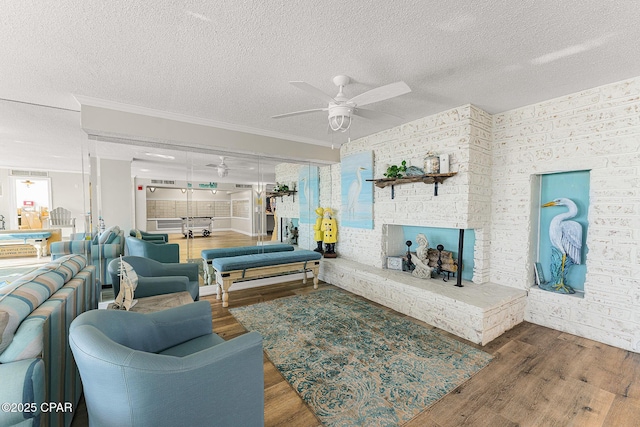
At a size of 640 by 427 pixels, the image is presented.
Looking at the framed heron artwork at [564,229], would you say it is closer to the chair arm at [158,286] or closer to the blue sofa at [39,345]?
the chair arm at [158,286]

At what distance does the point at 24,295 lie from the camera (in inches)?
53.1

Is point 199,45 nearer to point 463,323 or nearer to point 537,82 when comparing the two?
point 537,82

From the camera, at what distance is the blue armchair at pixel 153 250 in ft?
13.0

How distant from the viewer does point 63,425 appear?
1.47 meters

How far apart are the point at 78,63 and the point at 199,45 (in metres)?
1.18

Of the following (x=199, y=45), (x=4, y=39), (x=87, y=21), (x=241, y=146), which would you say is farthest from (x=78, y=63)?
(x=241, y=146)

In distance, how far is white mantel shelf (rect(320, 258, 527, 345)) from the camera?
271cm

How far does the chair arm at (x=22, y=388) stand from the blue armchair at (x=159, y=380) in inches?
5.9

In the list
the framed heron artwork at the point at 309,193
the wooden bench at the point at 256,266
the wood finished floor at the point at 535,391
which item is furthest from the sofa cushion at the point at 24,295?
the framed heron artwork at the point at 309,193

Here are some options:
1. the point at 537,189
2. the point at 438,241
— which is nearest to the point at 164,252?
the point at 438,241

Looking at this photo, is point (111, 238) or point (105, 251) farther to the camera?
point (111, 238)

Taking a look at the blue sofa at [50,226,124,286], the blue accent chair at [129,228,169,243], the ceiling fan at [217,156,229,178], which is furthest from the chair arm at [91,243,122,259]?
the ceiling fan at [217,156,229,178]

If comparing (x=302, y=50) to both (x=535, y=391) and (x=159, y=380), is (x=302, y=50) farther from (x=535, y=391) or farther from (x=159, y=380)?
A: (x=535, y=391)

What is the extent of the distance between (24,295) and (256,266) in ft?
8.76
